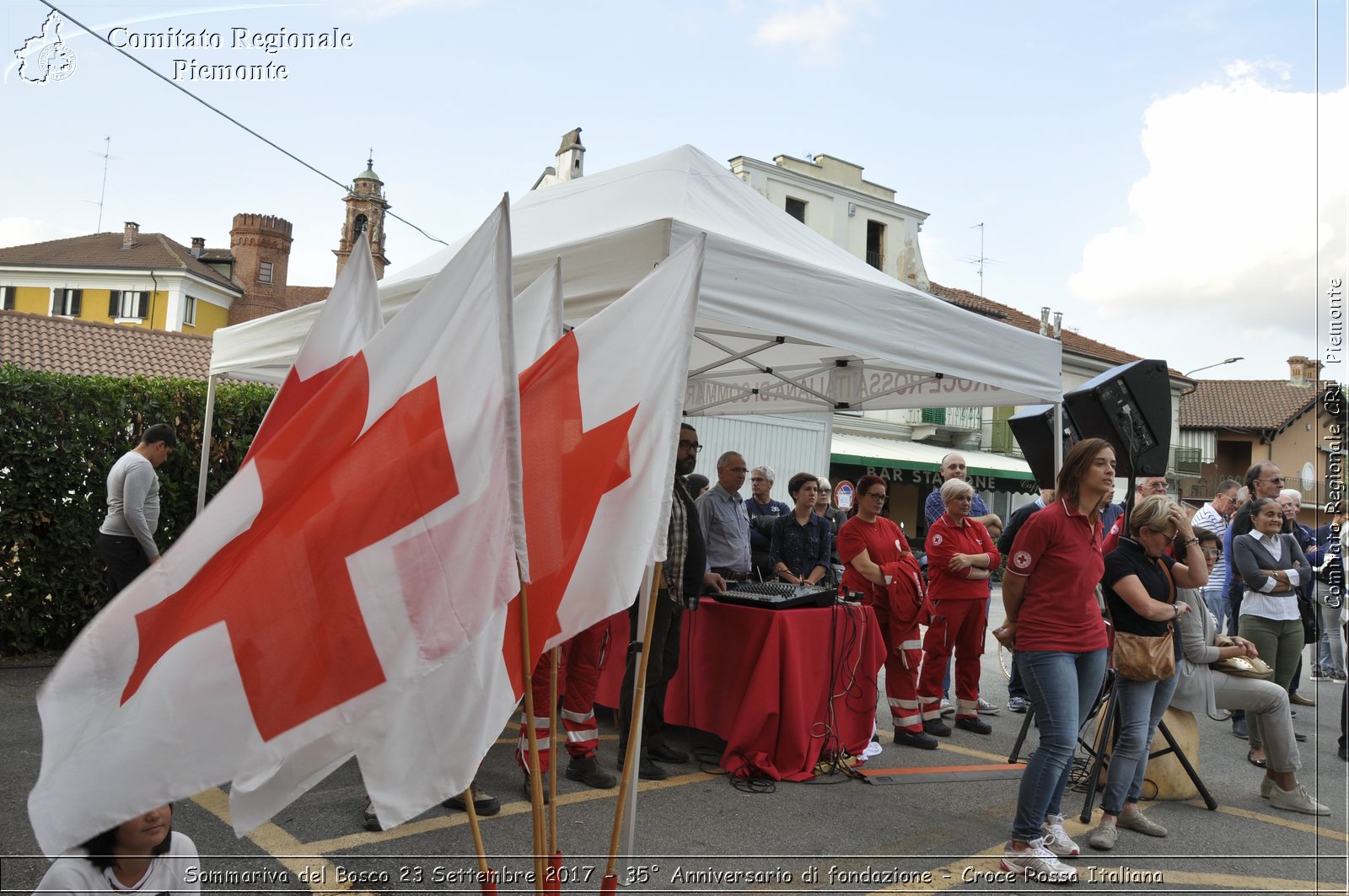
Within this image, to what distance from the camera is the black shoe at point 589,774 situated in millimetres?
5316

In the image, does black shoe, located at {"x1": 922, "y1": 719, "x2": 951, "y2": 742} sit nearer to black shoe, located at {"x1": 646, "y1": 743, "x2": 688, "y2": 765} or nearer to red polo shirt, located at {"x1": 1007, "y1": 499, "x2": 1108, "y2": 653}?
black shoe, located at {"x1": 646, "y1": 743, "x2": 688, "y2": 765}

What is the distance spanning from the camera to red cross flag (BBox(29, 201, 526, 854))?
203cm

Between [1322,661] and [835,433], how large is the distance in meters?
20.6

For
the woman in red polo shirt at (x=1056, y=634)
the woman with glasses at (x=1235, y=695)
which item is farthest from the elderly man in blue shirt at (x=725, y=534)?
the woman with glasses at (x=1235, y=695)

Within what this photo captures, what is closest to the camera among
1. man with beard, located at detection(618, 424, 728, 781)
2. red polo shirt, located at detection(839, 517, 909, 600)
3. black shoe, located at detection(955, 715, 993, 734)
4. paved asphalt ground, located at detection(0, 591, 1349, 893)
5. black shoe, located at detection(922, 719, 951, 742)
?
paved asphalt ground, located at detection(0, 591, 1349, 893)

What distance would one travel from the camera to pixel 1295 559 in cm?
784

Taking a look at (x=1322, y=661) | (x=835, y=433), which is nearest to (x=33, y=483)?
(x=1322, y=661)

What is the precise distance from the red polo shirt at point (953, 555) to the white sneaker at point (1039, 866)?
2966 mm

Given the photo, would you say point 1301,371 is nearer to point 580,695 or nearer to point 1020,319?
point 1020,319

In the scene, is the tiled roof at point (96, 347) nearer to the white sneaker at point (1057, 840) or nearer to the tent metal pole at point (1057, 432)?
the tent metal pole at point (1057, 432)

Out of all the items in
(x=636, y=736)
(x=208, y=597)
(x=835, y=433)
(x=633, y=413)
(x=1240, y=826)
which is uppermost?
(x=835, y=433)

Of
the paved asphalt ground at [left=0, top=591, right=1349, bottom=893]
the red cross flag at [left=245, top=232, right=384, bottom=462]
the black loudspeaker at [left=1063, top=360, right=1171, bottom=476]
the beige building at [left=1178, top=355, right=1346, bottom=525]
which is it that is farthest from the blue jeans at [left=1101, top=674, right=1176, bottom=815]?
the beige building at [left=1178, top=355, right=1346, bottom=525]

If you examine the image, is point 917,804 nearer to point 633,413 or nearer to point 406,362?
point 633,413

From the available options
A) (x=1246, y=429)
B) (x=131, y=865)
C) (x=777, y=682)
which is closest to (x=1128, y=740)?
(x=777, y=682)
